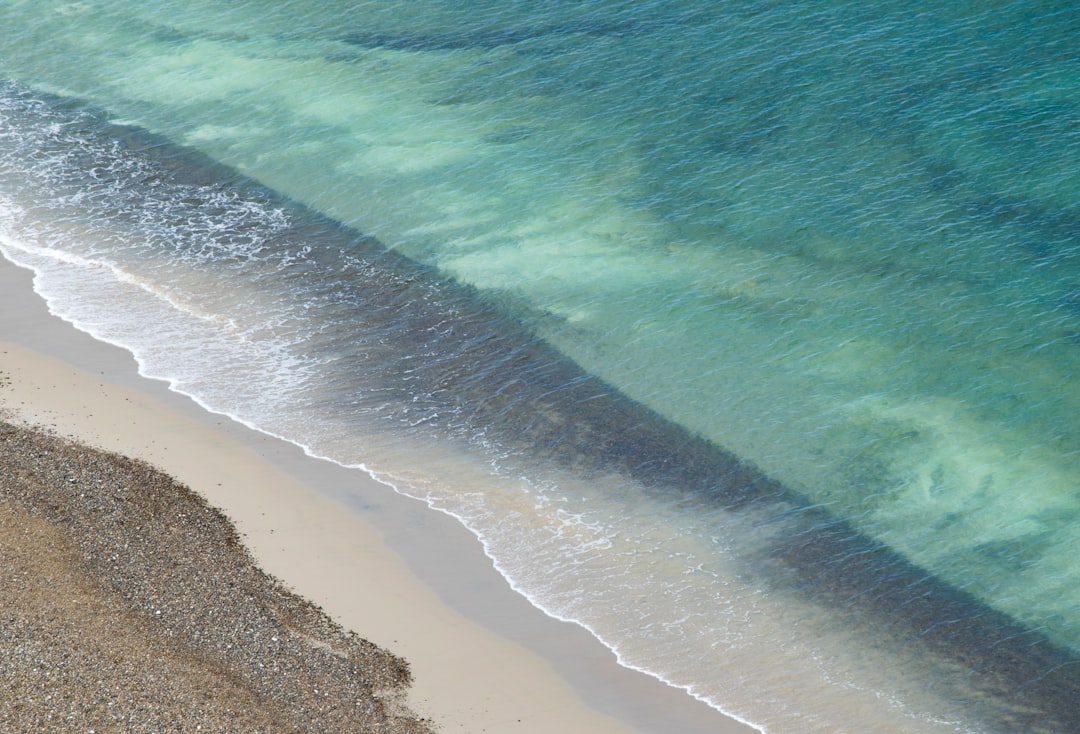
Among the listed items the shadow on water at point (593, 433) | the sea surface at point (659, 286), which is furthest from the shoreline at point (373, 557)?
the shadow on water at point (593, 433)

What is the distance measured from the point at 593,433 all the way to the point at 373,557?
5.24 metres

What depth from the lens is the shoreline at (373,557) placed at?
53.0 ft

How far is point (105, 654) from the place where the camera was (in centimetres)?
1516

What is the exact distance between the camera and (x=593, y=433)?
2208cm

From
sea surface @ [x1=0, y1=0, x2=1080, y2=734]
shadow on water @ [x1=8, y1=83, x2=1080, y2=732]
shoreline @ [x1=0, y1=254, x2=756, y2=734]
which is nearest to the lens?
shoreline @ [x1=0, y1=254, x2=756, y2=734]

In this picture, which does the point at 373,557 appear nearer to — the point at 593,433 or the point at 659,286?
the point at 593,433

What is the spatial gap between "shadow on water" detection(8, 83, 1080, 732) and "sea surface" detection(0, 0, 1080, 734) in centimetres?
7

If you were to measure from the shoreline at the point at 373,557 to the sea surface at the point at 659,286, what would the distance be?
1.87 ft

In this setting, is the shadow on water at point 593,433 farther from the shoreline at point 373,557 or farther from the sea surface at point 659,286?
the shoreline at point 373,557

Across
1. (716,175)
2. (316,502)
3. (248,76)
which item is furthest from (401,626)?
(248,76)

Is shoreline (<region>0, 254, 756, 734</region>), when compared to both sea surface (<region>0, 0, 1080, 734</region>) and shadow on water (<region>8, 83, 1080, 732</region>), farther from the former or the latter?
shadow on water (<region>8, 83, 1080, 732</region>)

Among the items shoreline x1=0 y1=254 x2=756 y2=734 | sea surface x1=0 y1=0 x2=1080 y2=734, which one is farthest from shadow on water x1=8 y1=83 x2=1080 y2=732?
shoreline x1=0 y1=254 x2=756 y2=734

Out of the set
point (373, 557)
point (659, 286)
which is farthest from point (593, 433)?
point (659, 286)

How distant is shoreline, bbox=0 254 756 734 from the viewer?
16141 mm
